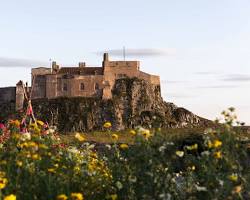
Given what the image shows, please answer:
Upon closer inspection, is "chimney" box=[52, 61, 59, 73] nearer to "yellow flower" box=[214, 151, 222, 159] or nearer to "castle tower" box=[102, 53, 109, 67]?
"castle tower" box=[102, 53, 109, 67]

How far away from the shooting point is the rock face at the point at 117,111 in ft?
278

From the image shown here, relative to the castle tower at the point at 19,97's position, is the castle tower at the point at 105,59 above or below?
above

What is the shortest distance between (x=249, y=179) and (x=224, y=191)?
1.21 metres

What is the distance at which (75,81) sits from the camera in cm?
8681

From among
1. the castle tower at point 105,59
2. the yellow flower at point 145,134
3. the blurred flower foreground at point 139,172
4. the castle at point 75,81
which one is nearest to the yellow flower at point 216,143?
the blurred flower foreground at point 139,172

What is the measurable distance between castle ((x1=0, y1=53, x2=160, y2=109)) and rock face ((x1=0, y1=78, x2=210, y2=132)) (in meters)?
1.09

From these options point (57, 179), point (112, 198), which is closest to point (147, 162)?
point (112, 198)

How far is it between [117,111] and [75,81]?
7.60 metres

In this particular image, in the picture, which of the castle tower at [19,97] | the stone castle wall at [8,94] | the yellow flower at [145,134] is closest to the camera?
the yellow flower at [145,134]

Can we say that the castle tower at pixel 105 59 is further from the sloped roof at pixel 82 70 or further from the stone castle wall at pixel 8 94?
the stone castle wall at pixel 8 94

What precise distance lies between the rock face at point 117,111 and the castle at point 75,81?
1.09 metres

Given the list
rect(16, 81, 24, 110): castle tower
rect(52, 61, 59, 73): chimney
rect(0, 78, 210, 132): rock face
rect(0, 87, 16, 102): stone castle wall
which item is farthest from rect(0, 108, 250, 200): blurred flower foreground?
rect(52, 61, 59, 73): chimney

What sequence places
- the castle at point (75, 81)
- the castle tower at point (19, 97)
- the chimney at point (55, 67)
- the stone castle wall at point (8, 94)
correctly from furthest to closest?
the chimney at point (55, 67)
the stone castle wall at point (8, 94)
the castle tower at point (19, 97)
the castle at point (75, 81)

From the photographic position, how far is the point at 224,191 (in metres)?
8.26
